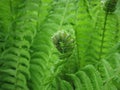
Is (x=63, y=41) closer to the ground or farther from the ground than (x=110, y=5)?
closer to the ground

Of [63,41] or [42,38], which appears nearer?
[63,41]

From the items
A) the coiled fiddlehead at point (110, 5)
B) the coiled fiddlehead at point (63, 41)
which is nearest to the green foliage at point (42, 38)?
the coiled fiddlehead at point (110, 5)

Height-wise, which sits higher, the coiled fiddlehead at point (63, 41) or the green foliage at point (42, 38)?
the green foliage at point (42, 38)

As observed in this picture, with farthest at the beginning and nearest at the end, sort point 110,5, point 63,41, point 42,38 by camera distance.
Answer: point 42,38 < point 110,5 < point 63,41

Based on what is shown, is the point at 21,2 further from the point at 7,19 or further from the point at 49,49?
the point at 49,49

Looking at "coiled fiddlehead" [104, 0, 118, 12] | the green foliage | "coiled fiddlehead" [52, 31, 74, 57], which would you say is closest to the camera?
"coiled fiddlehead" [52, 31, 74, 57]

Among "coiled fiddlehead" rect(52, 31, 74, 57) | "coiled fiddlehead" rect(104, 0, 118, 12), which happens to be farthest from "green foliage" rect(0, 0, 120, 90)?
"coiled fiddlehead" rect(52, 31, 74, 57)

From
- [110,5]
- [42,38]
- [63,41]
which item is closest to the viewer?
[63,41]

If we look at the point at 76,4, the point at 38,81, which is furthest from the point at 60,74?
the point at 76,4

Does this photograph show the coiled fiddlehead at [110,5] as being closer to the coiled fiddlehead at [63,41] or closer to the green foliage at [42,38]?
the green foliage at [42,38]

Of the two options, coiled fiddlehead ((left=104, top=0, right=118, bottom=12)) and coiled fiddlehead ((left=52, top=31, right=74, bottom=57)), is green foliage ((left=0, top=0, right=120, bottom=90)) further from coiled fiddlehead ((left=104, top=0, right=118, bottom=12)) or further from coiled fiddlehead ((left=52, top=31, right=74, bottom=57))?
coiled fiddlehead ((left=52, top=31, right=74, bottom=57))

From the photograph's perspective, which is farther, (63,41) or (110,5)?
(110,5)
